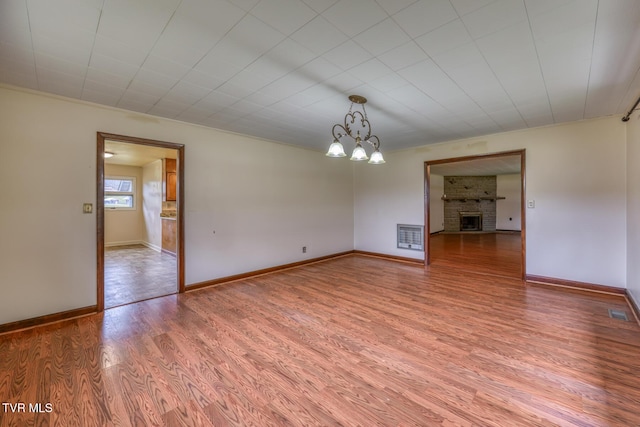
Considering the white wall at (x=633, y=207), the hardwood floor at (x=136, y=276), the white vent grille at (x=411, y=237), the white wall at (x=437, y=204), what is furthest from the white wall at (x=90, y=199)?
the white wall at (x=437, y=204)

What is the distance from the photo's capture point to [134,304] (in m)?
3.33

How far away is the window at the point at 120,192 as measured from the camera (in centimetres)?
776

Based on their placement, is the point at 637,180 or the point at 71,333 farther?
the point at 637,180

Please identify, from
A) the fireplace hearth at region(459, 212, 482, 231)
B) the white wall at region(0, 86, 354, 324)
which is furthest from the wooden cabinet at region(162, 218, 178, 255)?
the fireplace hearth at region(459, 212, 482, 231)

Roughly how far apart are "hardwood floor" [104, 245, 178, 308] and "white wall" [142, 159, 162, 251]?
576 millimetres

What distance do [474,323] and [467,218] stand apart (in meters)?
9.69

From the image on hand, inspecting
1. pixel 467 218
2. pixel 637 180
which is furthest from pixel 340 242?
pixel 467 218

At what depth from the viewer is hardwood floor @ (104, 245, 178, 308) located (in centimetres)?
366

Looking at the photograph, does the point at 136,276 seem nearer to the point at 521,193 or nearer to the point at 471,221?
the point at 521,193

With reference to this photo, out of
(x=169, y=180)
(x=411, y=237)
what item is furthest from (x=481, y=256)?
(x=169, y=180)

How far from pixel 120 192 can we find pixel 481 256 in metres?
9.98

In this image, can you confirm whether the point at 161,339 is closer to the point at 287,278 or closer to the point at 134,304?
the point at 134,304

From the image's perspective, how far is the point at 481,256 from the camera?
6195 millimetres

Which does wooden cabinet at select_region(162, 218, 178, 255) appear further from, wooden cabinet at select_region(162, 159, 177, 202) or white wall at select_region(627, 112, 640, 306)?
white wall at select_region(627, 112, 640, 306)
